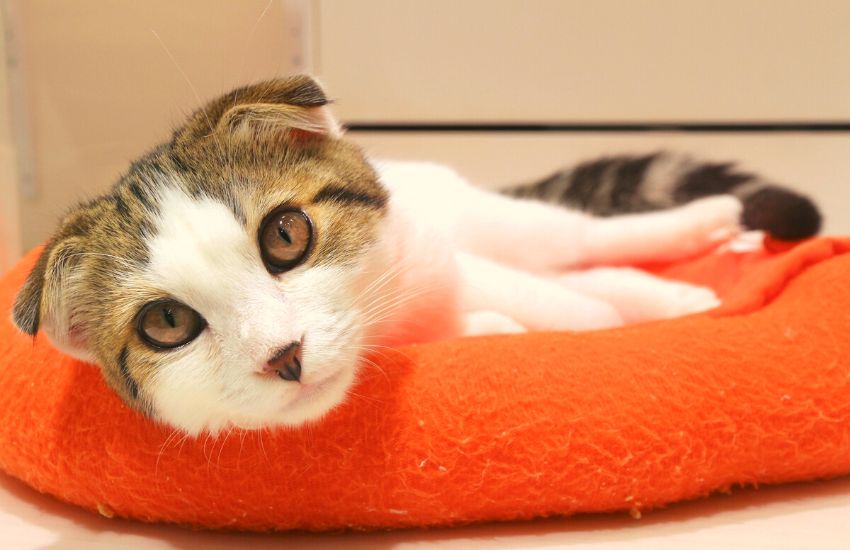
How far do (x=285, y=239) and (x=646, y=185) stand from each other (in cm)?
130

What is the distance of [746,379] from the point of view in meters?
1.08

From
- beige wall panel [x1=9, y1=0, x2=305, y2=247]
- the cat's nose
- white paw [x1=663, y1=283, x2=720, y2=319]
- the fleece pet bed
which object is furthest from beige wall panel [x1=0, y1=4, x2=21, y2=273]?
white paw [x1=663, y1=283, x2=720, y2=319]

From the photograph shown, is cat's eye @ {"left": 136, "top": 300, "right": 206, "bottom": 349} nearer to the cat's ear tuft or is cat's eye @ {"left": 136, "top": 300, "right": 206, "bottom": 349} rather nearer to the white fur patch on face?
the white fur patch on face

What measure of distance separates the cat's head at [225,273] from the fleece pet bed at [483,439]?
96 mm

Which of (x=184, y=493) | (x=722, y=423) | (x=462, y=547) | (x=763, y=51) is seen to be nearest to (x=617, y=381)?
(x=722, y=423)

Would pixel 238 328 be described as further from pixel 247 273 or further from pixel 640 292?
pixel 640 292

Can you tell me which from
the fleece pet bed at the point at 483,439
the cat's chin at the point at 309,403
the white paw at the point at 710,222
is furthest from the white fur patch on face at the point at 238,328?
the white paw at the point at 710,222

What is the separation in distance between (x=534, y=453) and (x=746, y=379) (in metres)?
0.35

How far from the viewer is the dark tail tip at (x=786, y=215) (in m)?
1.64

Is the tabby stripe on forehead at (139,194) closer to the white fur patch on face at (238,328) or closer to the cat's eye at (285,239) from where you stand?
the white fur patch on face at (238,328)

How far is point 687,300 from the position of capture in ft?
5.33

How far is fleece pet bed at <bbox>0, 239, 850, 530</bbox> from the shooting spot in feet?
3.33

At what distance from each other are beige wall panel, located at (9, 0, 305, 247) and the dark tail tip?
49.2 inches

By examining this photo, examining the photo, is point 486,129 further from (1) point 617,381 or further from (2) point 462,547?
(2) point 462,547
